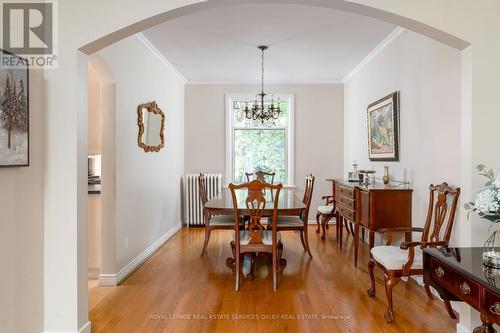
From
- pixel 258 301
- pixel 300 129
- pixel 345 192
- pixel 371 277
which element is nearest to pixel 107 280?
pixel 258 301

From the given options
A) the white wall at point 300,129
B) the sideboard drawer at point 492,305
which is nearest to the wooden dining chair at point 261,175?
the white wall at point 300,129

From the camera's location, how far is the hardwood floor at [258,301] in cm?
241

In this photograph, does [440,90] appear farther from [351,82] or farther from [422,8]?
[351,82]

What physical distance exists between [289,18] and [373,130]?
1.91 meters

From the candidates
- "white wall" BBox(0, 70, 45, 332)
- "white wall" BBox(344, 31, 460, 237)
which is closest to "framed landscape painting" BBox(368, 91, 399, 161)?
"white wall" BBox(344, 31, 460, 237)

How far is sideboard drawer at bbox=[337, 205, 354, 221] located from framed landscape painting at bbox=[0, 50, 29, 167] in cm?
321

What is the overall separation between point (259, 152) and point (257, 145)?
14cm

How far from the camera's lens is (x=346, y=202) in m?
4.07

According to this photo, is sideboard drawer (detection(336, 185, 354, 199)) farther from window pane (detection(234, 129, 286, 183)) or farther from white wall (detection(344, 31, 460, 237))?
window pane (detection(234, 129, 286, 183))

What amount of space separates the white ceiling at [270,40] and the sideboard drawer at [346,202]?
198 cm

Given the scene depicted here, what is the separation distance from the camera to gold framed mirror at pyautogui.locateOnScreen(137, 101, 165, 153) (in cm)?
390

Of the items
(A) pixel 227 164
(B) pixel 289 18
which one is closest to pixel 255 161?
(A) pixel 227 164

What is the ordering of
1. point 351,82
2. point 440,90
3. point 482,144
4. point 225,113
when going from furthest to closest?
point 225,113 → point 351,82 → point 440,90 → point 482,144

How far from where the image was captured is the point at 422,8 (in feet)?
6.91
